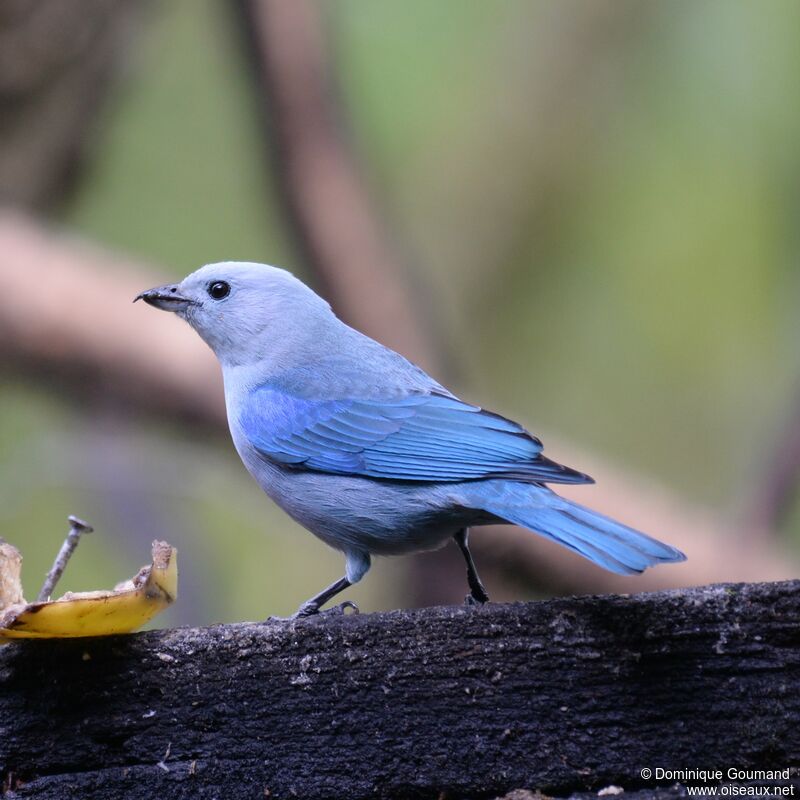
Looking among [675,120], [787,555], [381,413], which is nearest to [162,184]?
[675,120]

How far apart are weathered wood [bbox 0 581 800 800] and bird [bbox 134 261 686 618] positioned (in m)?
0.16

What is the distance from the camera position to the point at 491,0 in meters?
7.26

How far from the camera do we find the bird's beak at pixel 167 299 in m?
3.07

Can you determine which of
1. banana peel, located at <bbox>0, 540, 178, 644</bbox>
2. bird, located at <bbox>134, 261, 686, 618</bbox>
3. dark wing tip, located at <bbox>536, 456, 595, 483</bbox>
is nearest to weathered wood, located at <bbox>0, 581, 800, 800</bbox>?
banana peel, located at <bbox>0, 540, 178, 644</bbox>

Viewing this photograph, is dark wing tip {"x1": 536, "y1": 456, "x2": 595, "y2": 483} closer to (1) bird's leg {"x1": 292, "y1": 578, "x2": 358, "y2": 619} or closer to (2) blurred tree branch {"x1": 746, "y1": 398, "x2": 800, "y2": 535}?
(1) bird's leg {"x1": 292, "y1": 578, "x2": 358, "y2": 619}

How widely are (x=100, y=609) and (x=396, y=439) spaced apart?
3.16 feet

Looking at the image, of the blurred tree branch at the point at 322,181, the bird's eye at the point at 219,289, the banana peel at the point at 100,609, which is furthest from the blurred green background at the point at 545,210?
the banana peel at the point at 100,609

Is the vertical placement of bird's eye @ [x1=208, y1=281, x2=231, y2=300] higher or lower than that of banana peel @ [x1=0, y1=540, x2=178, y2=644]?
higher

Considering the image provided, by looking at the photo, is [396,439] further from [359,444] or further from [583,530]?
[583,530]

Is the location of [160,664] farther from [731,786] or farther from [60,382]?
[60,382]

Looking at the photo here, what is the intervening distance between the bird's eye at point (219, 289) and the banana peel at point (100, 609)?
122 cm

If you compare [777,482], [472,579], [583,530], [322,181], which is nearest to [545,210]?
[322,181]

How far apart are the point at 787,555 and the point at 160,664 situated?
4.30 meters

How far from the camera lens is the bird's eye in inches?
123
